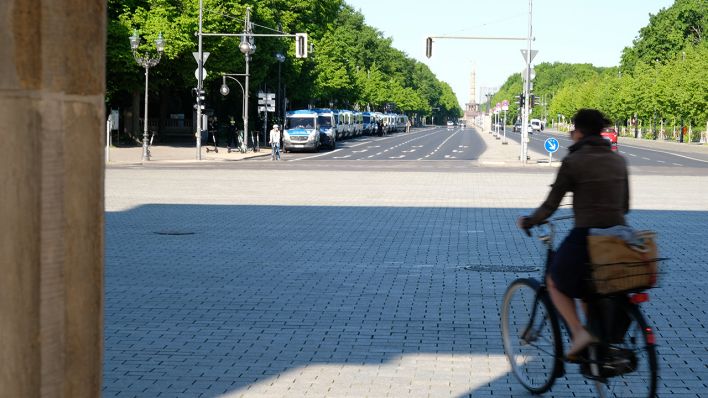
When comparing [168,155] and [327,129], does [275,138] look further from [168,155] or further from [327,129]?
[327,129]

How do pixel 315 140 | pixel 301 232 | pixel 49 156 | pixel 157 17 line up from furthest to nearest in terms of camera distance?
pixel 315 140, pixel 157 17, pixel 301 232, pixel 49 156

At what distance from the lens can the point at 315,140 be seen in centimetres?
5884

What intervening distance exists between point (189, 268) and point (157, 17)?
4392cm

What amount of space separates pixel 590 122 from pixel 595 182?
0.36m

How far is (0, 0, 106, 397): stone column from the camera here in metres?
3.19

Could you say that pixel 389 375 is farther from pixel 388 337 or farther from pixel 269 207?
pixel 269 207

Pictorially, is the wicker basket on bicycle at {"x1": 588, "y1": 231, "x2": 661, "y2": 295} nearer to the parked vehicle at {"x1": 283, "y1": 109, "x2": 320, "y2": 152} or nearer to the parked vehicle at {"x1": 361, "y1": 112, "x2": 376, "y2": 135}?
the parked vehicle at {"x1": 283, "y1": 109, "x2": 320, "y2": 152}

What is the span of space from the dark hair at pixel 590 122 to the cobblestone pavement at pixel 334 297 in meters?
1.60

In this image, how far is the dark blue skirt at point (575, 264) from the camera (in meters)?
5.57

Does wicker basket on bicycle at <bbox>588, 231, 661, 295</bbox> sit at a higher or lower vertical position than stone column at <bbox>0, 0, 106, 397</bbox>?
lower

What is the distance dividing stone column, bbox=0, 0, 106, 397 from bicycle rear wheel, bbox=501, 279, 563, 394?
3271 millimetres

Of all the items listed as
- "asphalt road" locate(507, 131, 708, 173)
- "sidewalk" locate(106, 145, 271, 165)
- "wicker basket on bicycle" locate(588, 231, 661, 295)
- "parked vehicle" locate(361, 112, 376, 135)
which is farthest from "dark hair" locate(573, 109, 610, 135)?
"parked vehicle" locate(361, 112, 376, 135)

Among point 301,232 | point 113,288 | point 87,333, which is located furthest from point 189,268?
point 87,333

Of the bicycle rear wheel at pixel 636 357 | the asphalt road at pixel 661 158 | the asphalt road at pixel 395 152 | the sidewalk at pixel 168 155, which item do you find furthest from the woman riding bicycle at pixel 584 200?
the asphalt road at pixel 395 152
